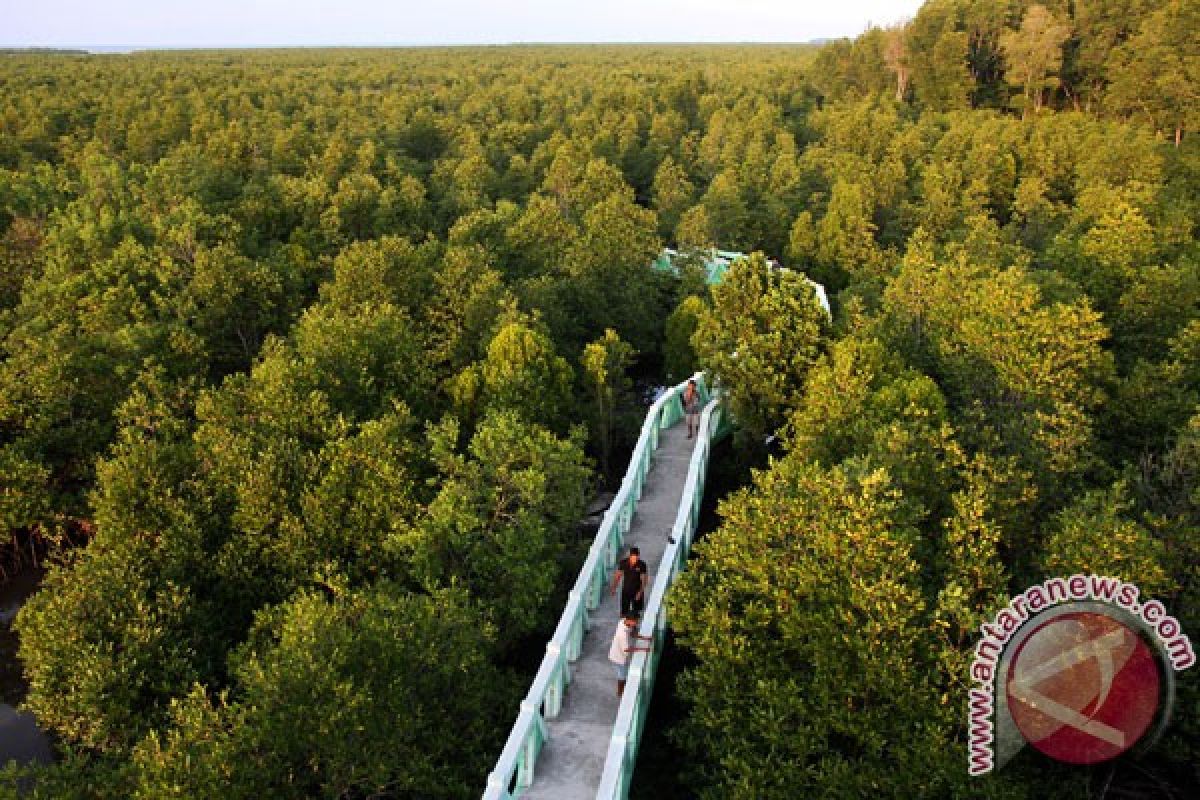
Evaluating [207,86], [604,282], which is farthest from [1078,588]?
[207,86]

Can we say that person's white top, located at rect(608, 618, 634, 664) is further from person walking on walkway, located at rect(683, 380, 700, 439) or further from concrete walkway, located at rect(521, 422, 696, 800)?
person walking on walkway, located at rect(683, 380, 700, 439)

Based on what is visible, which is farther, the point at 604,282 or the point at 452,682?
the point at 604,282

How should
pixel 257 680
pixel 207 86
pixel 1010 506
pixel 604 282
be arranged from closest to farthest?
pixel 257 680, pixel 1010 506, pixel 604 282, pixel 207 86

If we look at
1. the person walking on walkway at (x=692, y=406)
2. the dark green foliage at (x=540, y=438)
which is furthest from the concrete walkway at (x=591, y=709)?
the person walking on walkway at (x=692, y=406)

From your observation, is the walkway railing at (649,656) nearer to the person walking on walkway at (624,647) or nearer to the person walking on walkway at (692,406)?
the person walking on walkway at (624,647)

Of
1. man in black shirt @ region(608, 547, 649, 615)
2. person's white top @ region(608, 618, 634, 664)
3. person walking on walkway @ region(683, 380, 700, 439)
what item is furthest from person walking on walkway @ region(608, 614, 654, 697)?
person walking on walkway @ region(683, 380, 700, 439)

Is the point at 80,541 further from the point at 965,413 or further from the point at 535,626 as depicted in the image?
the point at 965,413
